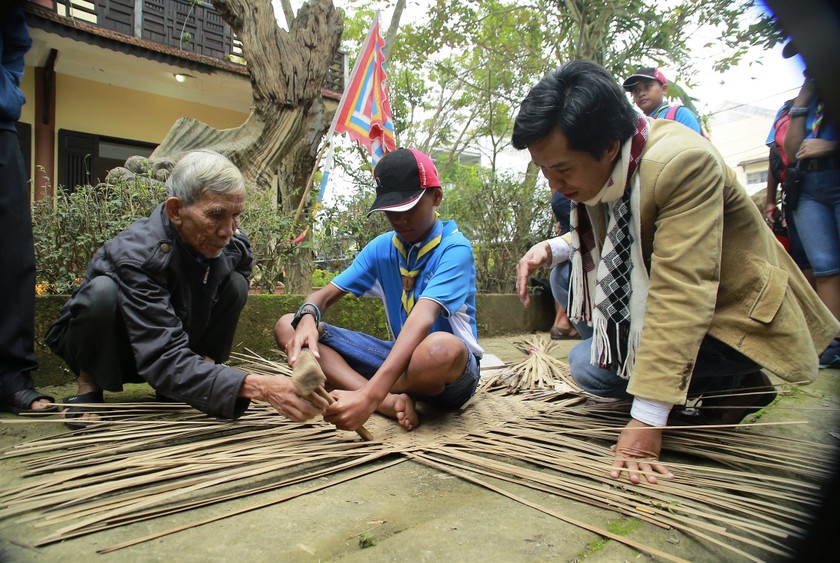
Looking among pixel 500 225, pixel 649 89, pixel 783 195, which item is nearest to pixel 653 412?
pixel 783 195

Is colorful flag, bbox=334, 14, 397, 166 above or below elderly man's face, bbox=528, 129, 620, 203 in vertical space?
above

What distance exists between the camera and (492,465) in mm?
1480

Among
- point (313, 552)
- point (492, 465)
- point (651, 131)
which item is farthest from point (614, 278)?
point (313, 552)

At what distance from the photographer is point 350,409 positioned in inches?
62.7

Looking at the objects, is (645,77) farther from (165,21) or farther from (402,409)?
(165,21)

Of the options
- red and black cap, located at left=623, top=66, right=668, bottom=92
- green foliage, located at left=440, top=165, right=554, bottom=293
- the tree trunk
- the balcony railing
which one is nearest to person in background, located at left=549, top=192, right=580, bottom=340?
green foliage, located at left=440, top=165, right=554, bottom=293

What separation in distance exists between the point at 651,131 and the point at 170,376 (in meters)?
1.67

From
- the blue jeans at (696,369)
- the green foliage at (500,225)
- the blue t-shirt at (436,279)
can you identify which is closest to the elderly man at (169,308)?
the blue t-shirt at (436,279)

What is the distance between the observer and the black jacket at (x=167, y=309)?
1.63 metres

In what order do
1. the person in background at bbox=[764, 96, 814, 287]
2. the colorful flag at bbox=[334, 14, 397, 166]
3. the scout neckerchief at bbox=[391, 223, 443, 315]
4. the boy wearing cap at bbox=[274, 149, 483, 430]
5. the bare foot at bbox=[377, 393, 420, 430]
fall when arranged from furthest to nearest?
the colorful flag at bbox=[334, 14, 397, 166] → the person in background at bbox=[764, 96, 814, 287] → the scout neckerchief at bbox=[391, 223, 443, 315] → the bare foot at bbox=[377, 393, 420, 430] → the boy wearing cap at bbox=[274, 149, 483, 430]

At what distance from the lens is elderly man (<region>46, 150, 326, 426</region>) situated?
5.35ft

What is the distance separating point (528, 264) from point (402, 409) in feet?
2.31

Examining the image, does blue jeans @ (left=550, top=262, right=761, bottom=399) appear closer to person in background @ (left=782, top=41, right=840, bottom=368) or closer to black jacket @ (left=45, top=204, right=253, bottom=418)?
black jacket @ (left=45, top=204, right=253, bottom=418)

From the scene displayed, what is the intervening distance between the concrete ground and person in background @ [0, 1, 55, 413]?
726 mm
